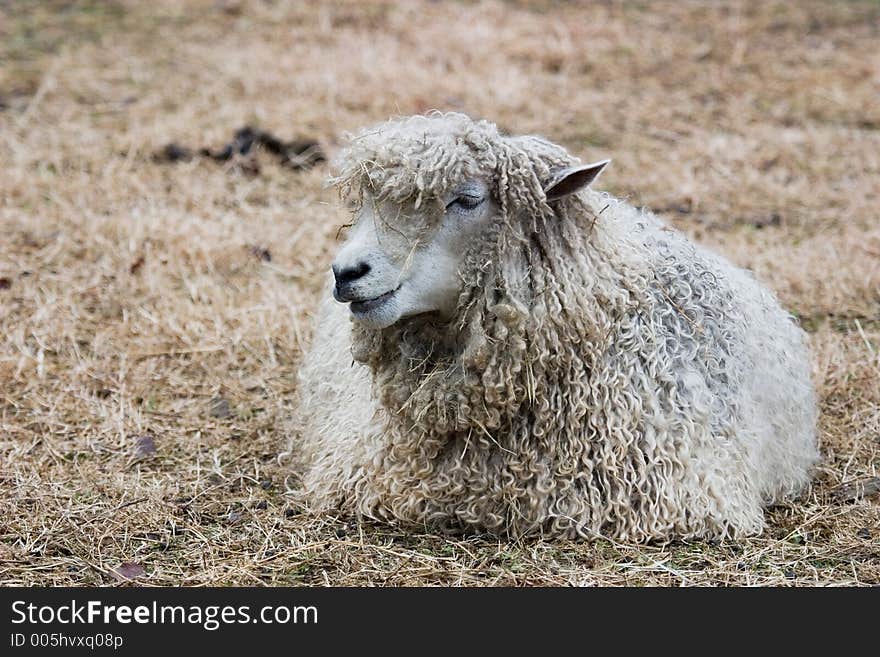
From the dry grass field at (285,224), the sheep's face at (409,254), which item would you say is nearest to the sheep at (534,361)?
the sheep's face at (409,254)

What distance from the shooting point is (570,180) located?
4.15 metres

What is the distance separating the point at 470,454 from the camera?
4.47m

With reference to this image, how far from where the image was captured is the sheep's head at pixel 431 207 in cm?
407

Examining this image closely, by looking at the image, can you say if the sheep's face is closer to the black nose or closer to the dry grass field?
the black nose

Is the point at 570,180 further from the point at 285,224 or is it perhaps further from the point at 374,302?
the point at 285,224

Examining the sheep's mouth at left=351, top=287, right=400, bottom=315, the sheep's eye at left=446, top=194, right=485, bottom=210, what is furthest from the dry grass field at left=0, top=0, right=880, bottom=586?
the sheep's eye at left=446, top=194, right=485, bottom=210

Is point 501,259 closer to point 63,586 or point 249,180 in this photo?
point 63,586

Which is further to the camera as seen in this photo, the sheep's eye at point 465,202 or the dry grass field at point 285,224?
the dry grass field at point 285,224

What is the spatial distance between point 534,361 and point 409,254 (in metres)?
0.57

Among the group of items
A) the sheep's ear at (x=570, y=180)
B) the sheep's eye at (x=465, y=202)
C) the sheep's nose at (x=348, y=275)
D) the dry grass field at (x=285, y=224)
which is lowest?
the dry grass field at (x=285, y=224)

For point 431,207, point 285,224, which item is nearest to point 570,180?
point 431,207

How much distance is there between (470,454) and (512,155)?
1.07 meters

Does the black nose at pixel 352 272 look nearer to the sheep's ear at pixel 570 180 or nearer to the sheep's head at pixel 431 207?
the sheep's head at pixel 431 207

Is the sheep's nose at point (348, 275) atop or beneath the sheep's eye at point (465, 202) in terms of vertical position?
beneath
